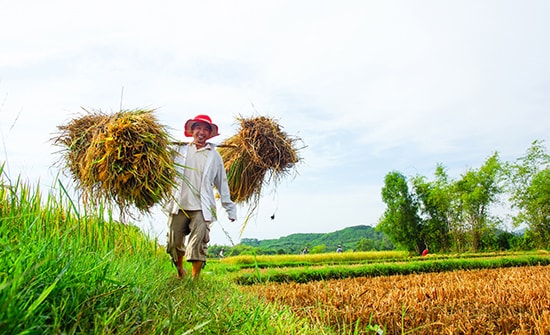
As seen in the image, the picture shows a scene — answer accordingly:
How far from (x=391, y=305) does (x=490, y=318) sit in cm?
87

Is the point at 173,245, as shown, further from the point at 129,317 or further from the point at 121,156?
the point at 129,317

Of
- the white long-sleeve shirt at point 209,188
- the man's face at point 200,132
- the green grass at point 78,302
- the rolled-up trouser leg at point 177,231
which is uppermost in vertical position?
the man's face at point 200,132

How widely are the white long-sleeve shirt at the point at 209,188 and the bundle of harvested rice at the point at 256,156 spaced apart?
316 millimetres

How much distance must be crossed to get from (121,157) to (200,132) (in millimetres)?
1621

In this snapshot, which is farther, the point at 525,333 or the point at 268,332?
the point at 525,333

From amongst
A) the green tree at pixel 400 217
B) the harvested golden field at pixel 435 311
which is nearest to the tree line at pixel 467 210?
the green tree at pixel 400 217

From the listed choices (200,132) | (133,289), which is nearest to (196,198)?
(200,132)

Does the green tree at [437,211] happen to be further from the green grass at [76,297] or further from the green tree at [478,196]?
the green grass at [76,297]

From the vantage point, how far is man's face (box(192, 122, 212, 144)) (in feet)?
17.4

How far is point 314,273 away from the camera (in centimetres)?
1015

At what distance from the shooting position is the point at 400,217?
42.5m

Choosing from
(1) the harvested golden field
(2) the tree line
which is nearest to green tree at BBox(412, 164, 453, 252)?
(2) the tree line

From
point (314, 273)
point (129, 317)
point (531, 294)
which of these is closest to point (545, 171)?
point (314, 273)

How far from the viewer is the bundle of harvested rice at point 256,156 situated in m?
5.56
